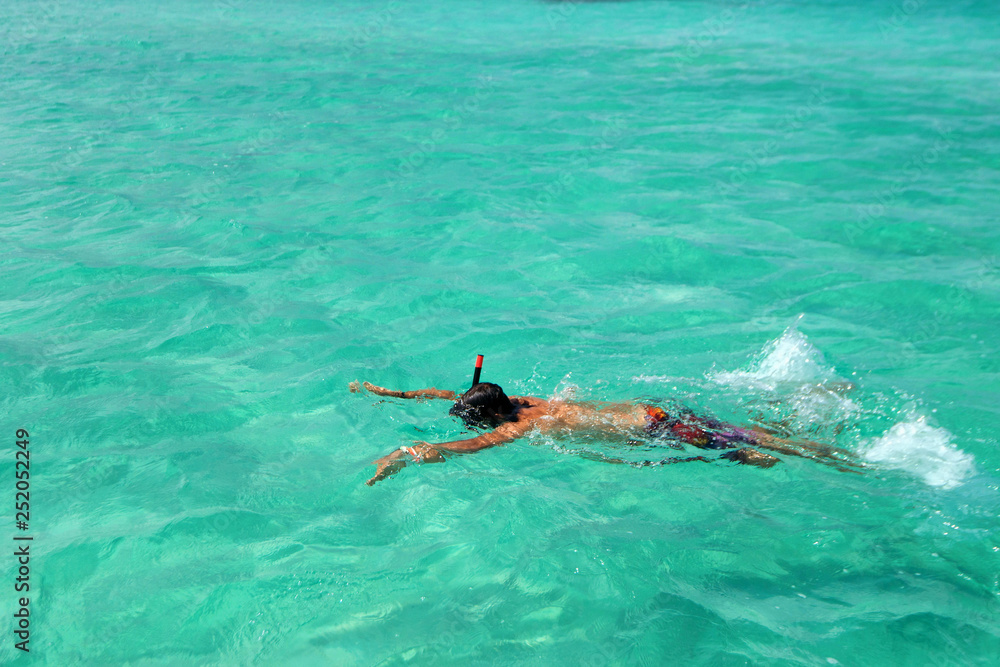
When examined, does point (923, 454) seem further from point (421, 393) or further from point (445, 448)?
point (421, 393)

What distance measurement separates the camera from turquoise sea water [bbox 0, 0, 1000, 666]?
3705 mm

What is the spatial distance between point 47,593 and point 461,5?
88.5ft

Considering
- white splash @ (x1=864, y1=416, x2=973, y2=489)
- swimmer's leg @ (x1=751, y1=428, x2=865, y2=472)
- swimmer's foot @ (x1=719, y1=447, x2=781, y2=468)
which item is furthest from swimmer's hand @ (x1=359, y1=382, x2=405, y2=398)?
white splash @ (x1=864, y1=416, x2=973, y2=489)

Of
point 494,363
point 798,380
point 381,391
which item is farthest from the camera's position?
point 494,363

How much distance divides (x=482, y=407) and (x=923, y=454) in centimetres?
270

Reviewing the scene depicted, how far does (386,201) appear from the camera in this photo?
30.6 ft

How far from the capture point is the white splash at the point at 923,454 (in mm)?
4633

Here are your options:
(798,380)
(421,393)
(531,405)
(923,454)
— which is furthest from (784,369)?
(421,393)

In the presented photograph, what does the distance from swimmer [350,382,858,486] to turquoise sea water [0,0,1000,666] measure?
0.41 ft

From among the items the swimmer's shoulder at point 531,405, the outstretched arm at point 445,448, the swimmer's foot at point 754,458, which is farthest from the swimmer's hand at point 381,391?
the swimmer's foot at point 754,458

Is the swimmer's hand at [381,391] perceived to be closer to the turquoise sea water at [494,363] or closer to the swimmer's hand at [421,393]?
the swimmer's hand at [421,393]

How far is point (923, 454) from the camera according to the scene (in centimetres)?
482

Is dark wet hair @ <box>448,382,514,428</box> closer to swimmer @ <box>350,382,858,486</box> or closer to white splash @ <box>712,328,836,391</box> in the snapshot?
swimmer @ <box>350,382,858,486</box>

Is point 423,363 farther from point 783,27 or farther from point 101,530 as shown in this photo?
point 783,27
